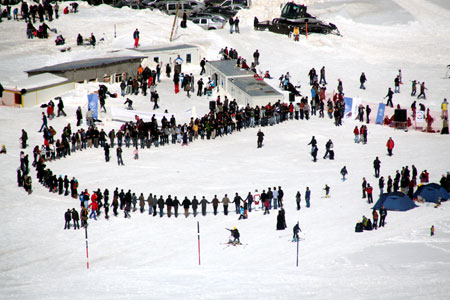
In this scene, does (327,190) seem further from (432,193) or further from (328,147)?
(328,147)

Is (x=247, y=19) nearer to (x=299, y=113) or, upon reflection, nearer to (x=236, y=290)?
(x=299, y=113)

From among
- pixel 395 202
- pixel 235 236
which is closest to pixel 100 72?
pixel 235 236

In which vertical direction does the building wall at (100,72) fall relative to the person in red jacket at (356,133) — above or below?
above

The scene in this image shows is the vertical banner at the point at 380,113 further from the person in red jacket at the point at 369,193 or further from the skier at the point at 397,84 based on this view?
the person in red jacket at the point at 369,193

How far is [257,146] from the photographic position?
133 ft

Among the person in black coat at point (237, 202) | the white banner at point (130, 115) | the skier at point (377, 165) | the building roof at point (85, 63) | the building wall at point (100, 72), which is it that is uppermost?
the building roof at point (85, 63)

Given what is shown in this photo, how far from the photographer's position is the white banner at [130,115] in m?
44.3

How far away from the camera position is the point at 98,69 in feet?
161

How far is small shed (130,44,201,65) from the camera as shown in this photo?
5228 cm

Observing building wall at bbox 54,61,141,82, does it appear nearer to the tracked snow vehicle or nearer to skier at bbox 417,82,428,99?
the tracked snow vehicle

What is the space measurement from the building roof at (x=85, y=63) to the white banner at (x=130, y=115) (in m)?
5.63

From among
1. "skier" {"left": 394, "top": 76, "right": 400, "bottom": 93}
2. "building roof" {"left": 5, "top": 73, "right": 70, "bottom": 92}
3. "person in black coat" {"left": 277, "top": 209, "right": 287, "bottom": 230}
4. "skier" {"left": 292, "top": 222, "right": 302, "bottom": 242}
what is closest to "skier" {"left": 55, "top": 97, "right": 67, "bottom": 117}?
"building roof" {"left": 5, "top": 73, "right": 70, "bottom": 92}

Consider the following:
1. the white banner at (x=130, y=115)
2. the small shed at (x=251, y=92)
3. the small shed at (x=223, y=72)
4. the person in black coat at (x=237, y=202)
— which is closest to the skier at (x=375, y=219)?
the person in black coat at (x=237, y=202)

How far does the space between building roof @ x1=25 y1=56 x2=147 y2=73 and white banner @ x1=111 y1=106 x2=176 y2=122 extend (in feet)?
18.5
